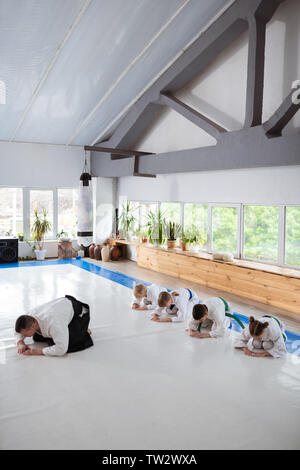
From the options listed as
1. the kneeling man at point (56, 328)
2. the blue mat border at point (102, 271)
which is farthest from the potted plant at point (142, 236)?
the kneeling man at point (56, 328)

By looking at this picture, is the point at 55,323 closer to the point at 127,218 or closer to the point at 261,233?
the point at 261,233

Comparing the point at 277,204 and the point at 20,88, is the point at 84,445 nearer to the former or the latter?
the point at 277,204

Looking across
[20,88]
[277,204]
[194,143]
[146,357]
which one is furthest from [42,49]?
[146,357]

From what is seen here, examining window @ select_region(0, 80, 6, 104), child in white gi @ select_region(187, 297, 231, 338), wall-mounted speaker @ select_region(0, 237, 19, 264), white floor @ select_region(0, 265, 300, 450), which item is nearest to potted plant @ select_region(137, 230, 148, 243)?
wall-mounted speaker @ select_region(0, 237, 19, 264)

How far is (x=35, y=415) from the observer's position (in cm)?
347

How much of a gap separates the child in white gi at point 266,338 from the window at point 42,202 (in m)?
8.54

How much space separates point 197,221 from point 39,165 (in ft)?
16.9

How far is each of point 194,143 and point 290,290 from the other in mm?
3990

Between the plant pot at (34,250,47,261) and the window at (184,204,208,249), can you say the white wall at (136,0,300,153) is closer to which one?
the window at (184,204,208,249)

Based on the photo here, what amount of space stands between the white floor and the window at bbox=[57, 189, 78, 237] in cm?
687

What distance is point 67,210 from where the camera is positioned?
41.3ft

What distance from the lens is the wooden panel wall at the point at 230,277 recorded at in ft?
21.7

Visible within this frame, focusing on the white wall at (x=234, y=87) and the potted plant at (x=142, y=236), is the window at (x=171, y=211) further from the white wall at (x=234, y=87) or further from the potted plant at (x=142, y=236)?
the white wall at (x=234, y=87)

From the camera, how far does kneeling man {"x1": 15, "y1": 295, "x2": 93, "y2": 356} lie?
14.8ft
